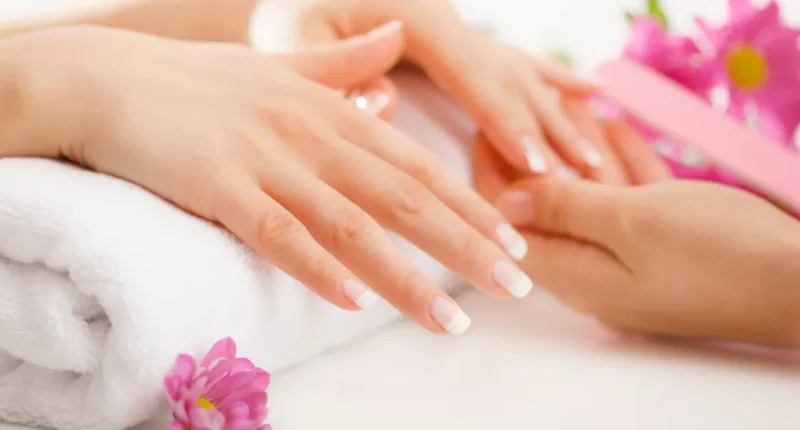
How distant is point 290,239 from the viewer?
1.75 ft

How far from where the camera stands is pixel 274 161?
58cm

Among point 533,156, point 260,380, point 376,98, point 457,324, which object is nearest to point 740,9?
point 533,156

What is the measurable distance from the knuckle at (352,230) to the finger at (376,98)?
0.19 m

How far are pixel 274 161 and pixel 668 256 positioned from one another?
13.5 inches

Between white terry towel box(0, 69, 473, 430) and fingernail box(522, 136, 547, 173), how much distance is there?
0.33 meters

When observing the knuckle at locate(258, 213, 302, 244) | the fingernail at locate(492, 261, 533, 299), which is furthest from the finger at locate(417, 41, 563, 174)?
the knuckle at locate(258, 213, 302, 244)

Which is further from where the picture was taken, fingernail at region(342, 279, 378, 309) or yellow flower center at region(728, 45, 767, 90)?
yellow flower center at region(728, 45, 767, 90)

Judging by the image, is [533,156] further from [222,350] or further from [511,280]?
[222,350]

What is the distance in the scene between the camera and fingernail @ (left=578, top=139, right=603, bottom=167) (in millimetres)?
818

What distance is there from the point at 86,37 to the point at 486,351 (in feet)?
1.37

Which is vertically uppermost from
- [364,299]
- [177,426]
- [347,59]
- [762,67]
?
[762,67]

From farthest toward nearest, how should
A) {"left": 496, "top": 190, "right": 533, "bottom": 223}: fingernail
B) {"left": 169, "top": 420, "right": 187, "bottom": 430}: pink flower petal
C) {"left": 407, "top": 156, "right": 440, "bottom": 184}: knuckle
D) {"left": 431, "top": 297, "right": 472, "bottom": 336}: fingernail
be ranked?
{"left": 496, "top": 190, "right": 533, "bottom": 223}: fingernail → {"left": 407, "top": 156, "right": 440, "bottom": 184}: knuckle → {"left": 431, "top": 297, "right": 472, "bottom": 336}: fingernail → {"left": 169, "top": 420, "right": 187, "bottom": 430}: pink flower petal

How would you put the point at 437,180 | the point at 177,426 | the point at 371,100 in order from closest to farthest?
1. the point at 177,426
2. the point at 437,180
3. the point at 371,100

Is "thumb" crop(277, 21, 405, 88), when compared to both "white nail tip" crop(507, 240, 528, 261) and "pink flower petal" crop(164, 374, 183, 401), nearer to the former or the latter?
→ "white nail tip" crop(507, 240, 528, 261)
